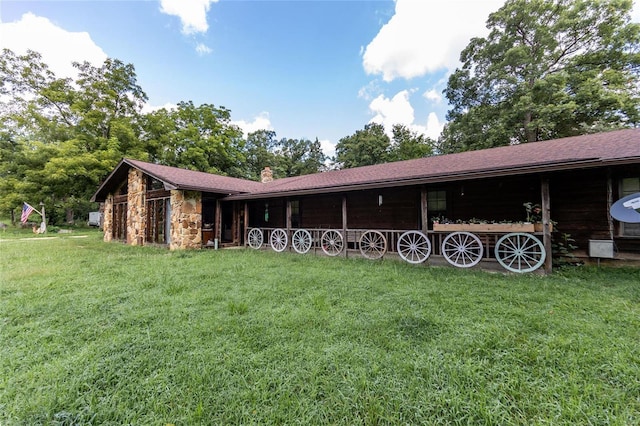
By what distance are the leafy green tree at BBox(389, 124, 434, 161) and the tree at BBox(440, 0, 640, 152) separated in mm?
5190

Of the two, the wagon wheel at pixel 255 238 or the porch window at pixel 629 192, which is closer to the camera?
the porch window at pixel 629 192

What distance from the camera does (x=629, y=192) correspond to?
5.68 m

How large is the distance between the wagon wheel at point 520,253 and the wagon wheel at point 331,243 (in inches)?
162

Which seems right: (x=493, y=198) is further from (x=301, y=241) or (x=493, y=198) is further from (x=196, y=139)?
(x=196, y=139)

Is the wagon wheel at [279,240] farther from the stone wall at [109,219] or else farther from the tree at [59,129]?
the tree at [59,129]

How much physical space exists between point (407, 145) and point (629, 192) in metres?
19.1

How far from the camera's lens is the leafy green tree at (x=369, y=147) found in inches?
970

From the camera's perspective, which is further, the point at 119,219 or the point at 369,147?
the point at 369,147

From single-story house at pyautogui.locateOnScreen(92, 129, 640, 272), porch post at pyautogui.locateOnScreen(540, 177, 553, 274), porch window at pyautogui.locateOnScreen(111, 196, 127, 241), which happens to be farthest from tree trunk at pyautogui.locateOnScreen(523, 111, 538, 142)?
porch window at pyautogui.locateOnScreen(111, 196, 127, 241)

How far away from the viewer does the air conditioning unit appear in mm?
5531

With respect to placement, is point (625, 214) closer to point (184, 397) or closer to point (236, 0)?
point (184, 397)

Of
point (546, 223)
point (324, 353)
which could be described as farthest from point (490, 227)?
point (324, 353)

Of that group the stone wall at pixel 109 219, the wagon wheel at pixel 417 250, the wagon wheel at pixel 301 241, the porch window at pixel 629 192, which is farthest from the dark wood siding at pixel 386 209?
the stone wall at pixel 109 219

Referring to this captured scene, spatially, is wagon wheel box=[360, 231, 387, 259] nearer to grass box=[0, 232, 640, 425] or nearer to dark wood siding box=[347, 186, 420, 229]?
dark wood siding box=[347, 186, 420, 229]
